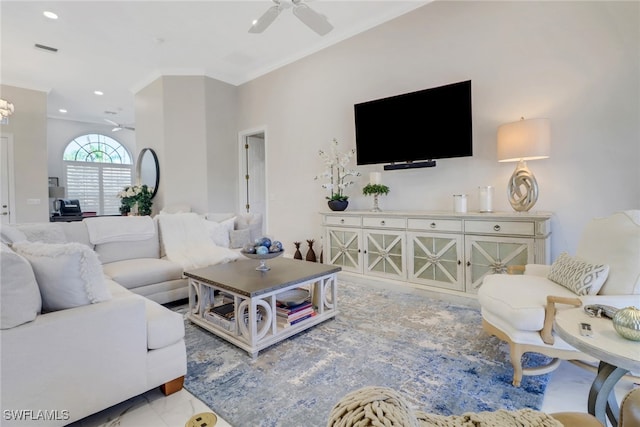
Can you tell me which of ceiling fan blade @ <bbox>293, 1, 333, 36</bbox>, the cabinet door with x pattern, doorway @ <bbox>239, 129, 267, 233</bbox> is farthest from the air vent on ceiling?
the cabinet door with x pattern

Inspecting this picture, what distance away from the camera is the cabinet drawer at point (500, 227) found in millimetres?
2650

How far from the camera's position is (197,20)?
3920 mm

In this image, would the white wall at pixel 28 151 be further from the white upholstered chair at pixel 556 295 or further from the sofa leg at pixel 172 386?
the white upholstered chair at pixel 556 295

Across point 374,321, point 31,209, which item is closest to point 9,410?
point 374,321

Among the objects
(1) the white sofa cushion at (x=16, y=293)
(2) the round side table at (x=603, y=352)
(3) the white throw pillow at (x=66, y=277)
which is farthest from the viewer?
(3) the white throw pillow at (x=66, y=277)

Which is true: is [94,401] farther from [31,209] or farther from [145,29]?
[31,209]

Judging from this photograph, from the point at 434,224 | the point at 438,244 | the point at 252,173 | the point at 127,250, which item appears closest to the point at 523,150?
the point at 434,224

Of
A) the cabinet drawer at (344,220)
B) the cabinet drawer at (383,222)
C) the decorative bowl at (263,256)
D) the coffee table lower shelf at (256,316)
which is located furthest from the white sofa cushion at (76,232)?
the cabinet drawer at (383,222)

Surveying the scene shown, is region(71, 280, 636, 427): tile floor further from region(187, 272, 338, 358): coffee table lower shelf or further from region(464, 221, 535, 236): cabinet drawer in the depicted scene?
region(464, 221, 535, 236): cabinet drawer

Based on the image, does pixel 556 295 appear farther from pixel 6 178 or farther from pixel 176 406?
pixel 6 178

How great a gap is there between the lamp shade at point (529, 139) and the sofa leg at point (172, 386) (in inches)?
120

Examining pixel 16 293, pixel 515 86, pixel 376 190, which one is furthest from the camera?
pixel 376 190

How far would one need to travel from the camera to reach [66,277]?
146 centimetres

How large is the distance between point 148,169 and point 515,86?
5802 mm
